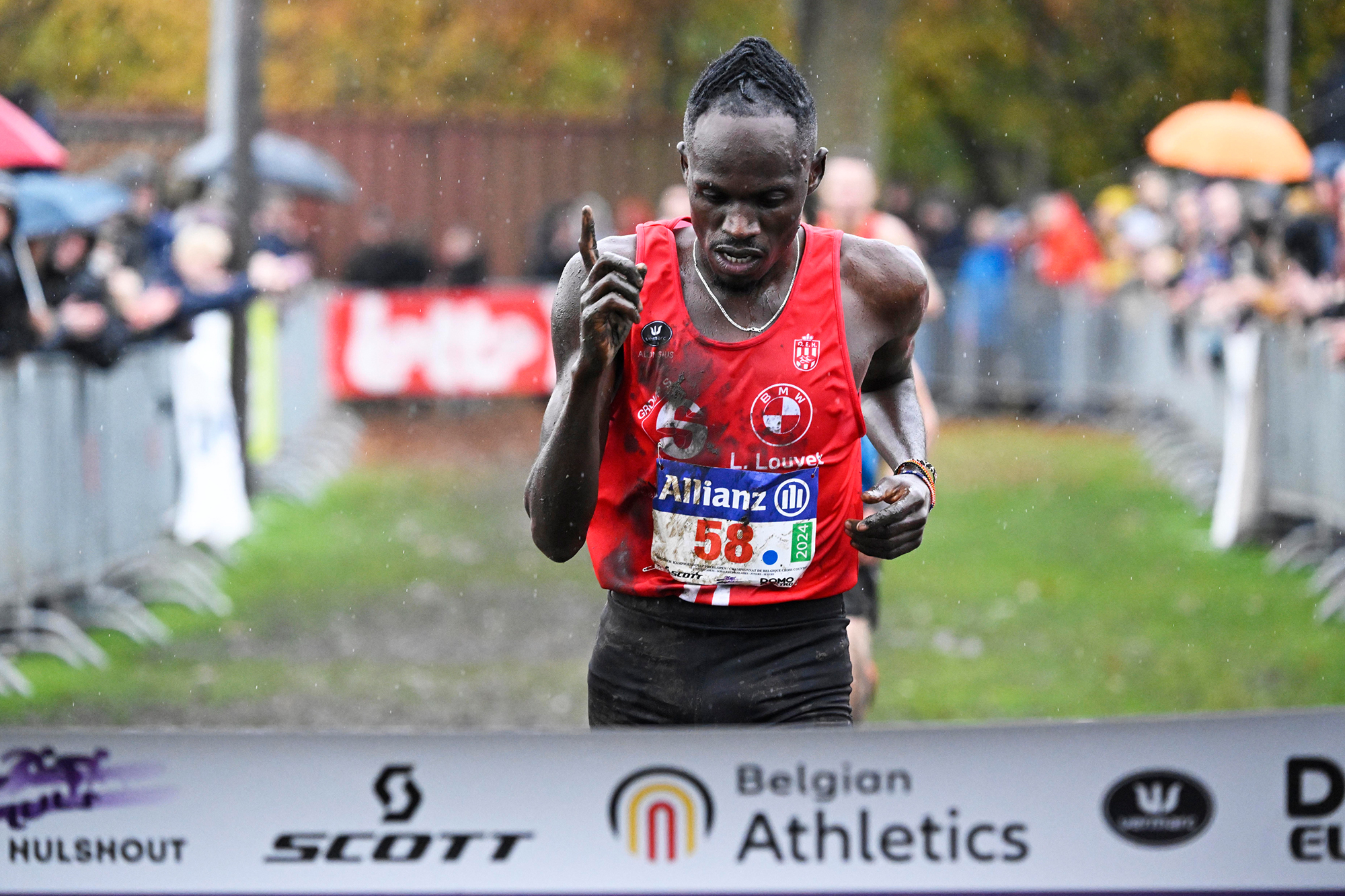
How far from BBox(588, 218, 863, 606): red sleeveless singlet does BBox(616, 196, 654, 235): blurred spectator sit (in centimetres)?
1599

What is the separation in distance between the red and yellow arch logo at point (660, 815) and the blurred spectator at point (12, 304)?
5925 mm

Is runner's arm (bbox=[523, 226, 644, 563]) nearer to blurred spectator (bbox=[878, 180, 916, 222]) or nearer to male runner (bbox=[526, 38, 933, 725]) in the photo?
male runner (bbox=[526, 38, 933, 725])

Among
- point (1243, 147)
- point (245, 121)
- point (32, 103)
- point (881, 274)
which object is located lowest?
point (881, 274)

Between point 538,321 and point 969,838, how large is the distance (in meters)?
15.5

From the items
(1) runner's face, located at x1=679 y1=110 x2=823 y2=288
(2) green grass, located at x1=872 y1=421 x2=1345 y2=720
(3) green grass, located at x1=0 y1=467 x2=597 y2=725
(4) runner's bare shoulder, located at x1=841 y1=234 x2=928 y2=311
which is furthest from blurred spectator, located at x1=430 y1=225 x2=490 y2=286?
(1) runner's face, located at x1=679 y1=110 x2=823 y2=288

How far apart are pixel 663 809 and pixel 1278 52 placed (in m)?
7.55

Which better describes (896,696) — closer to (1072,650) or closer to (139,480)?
(1072,650)

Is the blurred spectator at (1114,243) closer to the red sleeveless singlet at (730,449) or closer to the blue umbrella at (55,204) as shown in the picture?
the blue umbrella at (55,204)

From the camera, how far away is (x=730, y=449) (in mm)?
3027

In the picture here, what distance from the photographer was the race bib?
3.05m

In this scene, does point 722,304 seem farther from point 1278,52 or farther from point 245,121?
point 245,121

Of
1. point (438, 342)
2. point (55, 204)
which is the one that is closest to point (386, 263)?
point (438, 342)

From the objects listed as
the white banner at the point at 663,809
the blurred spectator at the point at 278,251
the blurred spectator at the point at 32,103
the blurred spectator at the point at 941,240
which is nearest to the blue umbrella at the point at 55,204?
the blurred spectator at the point at 32,103

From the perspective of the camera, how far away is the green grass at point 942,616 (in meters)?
7.44
